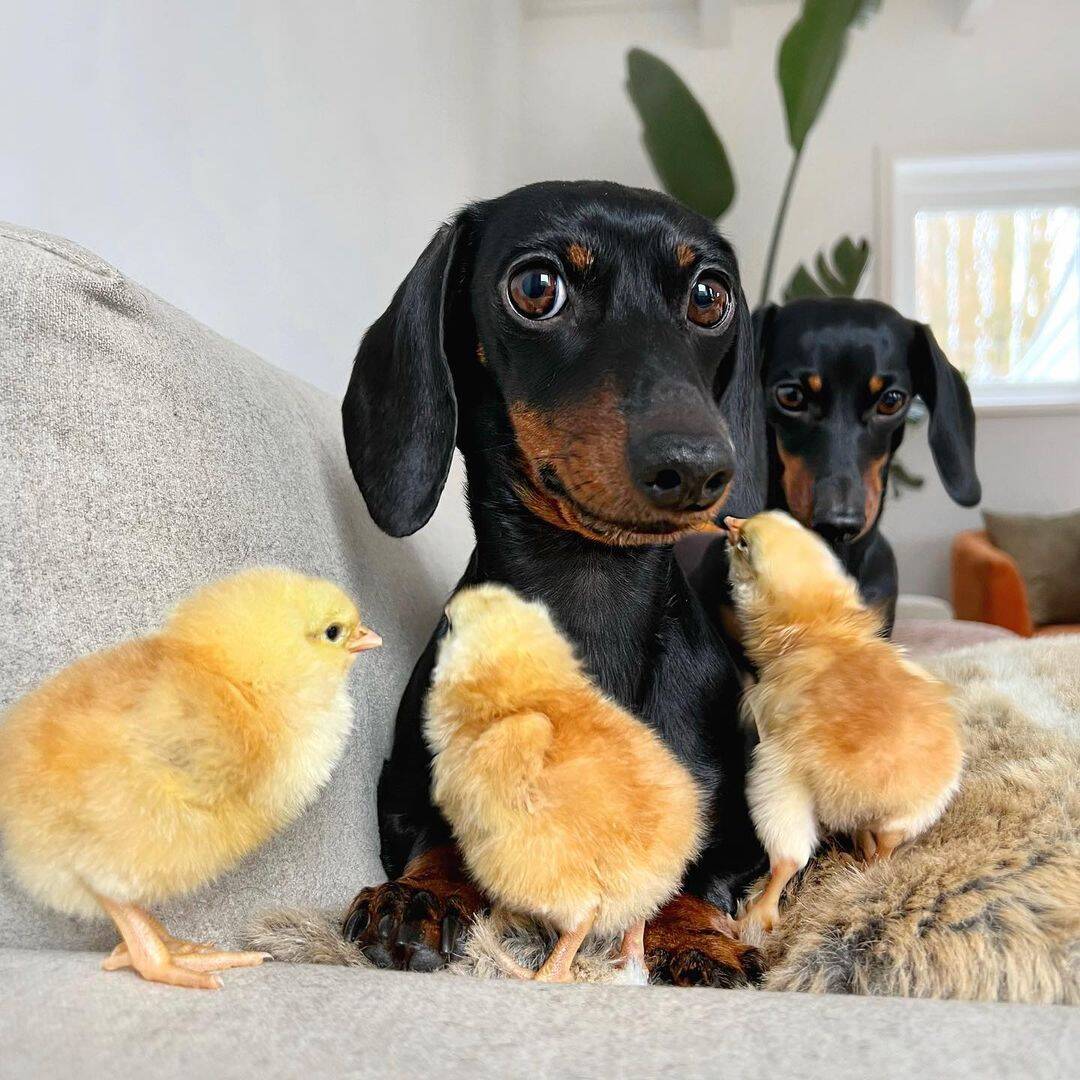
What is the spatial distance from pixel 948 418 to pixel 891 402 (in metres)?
0.10

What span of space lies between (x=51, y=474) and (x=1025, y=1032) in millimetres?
718

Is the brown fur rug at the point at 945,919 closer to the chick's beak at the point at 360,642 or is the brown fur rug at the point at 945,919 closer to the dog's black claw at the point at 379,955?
the dog's black claw at the point at 379,955

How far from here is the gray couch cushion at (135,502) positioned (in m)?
0.73

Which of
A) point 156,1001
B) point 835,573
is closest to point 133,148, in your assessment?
point 835,573

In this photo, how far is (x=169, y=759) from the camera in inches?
25.5

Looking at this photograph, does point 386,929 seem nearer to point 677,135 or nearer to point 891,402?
point 891,402

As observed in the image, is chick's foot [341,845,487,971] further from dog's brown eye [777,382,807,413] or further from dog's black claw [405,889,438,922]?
dog's brown eye [777,382,807,413]

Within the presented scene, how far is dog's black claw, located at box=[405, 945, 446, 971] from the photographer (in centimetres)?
78

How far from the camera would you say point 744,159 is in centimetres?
540

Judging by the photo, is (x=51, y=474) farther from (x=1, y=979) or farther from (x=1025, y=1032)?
(x=1025, y=1032)

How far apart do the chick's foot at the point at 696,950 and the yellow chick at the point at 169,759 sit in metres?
0.36

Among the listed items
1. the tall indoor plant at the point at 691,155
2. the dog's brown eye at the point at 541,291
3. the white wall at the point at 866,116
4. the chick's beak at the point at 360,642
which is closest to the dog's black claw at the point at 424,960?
the chick's beak at the point at 360,642

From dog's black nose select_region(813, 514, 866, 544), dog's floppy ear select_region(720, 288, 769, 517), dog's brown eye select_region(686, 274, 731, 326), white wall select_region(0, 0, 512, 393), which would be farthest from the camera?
dog's black nose select_region(813, 514, 866, 544)

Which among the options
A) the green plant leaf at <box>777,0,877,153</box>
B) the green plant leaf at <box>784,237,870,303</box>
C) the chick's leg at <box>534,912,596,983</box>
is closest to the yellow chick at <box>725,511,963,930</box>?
the chick's leg at <box>534,912,596,983</box>
